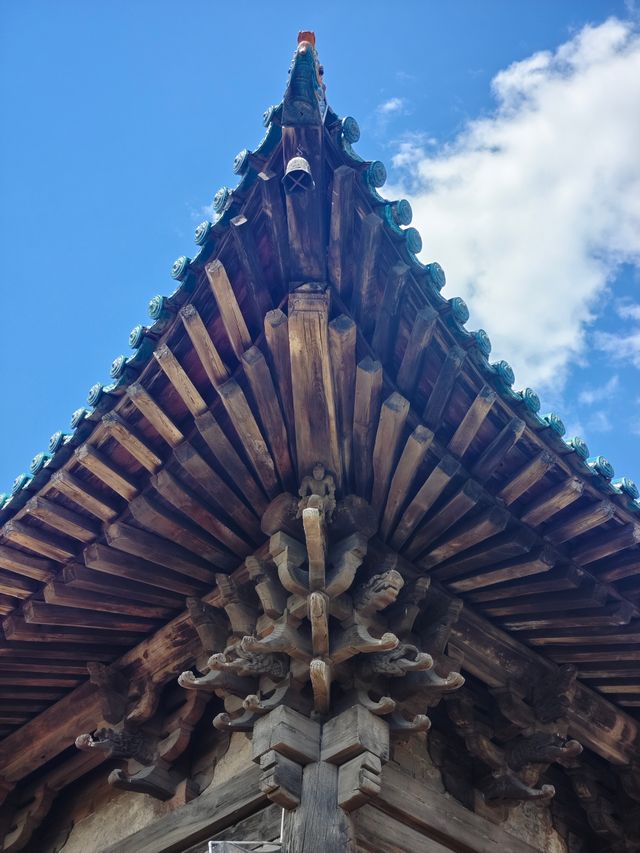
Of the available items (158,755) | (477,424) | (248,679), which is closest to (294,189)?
(477,424)

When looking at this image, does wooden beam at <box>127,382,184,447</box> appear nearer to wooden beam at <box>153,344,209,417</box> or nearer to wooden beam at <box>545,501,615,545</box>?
wooden beam at <box>153,344,209,417</box>

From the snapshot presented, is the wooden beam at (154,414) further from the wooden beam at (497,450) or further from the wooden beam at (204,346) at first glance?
the wooden beam at (497,450)

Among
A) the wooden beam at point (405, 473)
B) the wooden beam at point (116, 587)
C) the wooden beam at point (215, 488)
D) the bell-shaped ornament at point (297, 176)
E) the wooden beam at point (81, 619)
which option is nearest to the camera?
the bell-shaped ornament at point (297, 176)

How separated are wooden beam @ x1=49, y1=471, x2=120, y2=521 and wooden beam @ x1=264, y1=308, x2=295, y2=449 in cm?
128

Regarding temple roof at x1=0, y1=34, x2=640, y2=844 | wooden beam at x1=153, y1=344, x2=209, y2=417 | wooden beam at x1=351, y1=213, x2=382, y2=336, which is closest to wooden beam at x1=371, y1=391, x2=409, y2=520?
temple roof at x1=0, y1=34, x2=640, y2=844

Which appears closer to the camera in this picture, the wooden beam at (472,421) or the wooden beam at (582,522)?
the wooden beam at (472,421)

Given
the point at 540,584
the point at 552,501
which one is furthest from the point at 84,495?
the point at 540,584

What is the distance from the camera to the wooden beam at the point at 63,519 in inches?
207

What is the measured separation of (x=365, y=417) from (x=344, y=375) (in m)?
0.29

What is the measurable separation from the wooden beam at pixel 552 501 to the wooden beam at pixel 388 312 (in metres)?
1.27

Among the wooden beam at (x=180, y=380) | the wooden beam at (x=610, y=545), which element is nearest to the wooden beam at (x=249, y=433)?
the wooden beam at (x=180, y=380)

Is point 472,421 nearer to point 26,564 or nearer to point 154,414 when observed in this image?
point 154,414

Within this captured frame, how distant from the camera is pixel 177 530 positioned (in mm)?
5348

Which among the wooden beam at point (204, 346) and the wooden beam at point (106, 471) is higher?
the wooden beam at point (204, 346)
